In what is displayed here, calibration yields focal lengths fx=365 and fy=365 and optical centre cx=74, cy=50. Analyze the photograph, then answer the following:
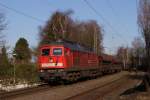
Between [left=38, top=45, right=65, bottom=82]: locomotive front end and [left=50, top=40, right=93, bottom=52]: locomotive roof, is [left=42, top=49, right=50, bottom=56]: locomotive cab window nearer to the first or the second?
[left=38, top=45, right=65, bottom=82]: locomotive front end

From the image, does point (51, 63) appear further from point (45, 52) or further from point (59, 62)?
point (45, 52)

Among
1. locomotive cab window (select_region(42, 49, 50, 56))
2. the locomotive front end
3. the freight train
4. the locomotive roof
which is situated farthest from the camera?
the locomotive roof

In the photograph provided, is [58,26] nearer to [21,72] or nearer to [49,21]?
[49,21]

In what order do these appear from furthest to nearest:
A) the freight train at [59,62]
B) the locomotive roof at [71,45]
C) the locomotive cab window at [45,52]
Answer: the locomotive roof at [71,45] < the locomotive cab window at [45,52] < the freight train at [59,62]

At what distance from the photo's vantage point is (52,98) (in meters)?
20.3

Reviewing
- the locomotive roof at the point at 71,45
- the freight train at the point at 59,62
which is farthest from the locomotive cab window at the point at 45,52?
the locomotive roof at the point at 71,45

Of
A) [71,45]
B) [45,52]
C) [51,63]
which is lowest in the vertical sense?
[51,63]

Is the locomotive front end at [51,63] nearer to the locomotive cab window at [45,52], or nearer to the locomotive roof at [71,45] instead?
the locomotive cab window at [45,52]

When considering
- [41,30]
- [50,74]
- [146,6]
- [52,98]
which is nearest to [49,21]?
[41,30]

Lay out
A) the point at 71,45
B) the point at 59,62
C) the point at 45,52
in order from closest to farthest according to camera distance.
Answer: the point at 59,62, the point at 45,52, the point at 71,45

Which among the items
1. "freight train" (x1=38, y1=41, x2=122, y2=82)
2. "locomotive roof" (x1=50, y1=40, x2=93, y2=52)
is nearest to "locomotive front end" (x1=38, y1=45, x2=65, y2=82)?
"freight train" (x1=38, y1=41, x2=122, y2=82)

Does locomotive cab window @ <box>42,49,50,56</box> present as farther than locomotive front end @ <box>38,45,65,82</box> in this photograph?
Yes

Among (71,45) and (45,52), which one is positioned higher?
(71,45)

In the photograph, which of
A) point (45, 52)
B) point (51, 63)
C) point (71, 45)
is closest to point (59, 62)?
point (51, 63)
